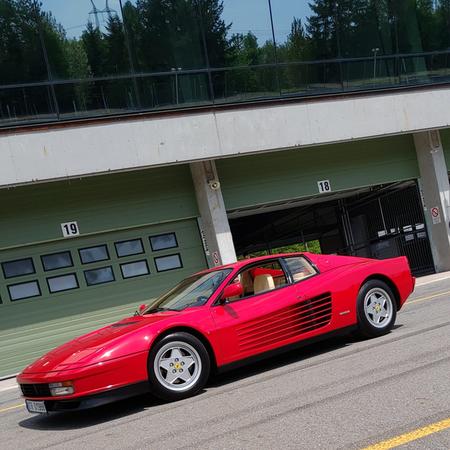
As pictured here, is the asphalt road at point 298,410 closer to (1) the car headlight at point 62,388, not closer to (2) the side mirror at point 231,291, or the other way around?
(1) the car headlight at point 62,388

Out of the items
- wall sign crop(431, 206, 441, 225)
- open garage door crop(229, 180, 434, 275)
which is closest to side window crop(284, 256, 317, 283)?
open garage door crop(229, 180, 434, 275)

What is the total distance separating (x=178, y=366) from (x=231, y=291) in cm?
102

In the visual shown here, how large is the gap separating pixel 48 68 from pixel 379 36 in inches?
353

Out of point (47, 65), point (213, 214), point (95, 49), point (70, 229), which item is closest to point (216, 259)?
point (213, 214)

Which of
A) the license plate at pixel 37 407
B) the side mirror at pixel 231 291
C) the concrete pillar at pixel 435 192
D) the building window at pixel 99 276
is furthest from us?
the concrete pillar at pixel 435 192

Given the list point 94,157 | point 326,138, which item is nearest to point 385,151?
point 326,138

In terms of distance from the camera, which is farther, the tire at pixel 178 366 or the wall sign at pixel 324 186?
the wall sign at pixel 324 186

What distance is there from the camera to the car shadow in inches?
247

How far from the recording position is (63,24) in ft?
48.3

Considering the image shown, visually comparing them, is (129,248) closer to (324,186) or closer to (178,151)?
(178,151)

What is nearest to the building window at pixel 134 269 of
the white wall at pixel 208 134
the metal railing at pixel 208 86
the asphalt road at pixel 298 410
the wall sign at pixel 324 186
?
the white wall at pixel 208 134

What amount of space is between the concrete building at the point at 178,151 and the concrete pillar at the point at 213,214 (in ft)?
0.16

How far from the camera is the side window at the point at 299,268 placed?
24.7 ft

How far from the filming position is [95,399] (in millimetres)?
5926
